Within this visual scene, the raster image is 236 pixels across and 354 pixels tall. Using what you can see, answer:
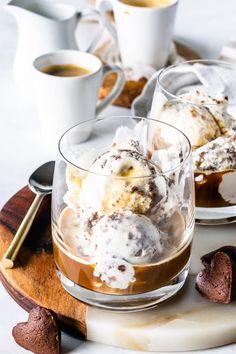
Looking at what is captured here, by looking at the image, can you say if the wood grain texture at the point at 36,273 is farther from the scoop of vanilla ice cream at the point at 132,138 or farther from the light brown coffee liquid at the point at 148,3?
the light brown coffee liquid at the point at 148,3

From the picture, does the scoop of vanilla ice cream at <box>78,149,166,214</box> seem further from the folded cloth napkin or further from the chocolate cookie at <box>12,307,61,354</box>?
the folded cloth napkin

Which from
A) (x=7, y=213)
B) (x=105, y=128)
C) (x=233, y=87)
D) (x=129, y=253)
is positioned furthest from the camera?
(x=233, y=87)

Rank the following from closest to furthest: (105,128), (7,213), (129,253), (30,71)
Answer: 1. (129,253)
2. (105,128)
3. (7,213)
4. (30,71)

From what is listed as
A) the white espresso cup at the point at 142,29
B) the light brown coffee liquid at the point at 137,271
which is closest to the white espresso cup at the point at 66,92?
the white espresso cup at the point at 142,29

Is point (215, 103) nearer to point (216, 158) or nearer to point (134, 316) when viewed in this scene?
point (216, 158)

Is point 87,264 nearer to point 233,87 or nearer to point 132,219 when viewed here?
point 132,219

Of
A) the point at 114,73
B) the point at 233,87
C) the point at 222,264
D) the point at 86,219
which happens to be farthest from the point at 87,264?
the point at 114,73
